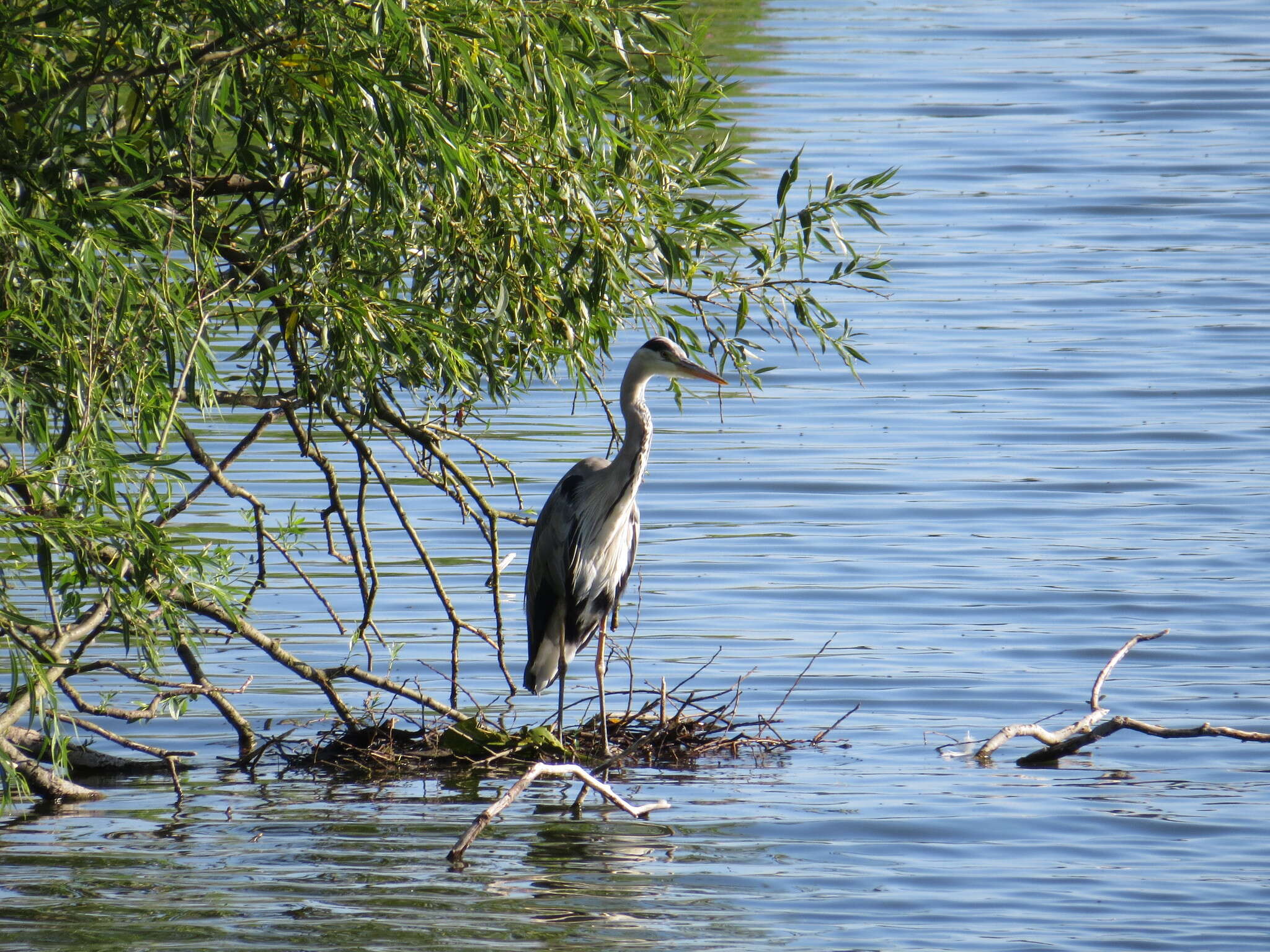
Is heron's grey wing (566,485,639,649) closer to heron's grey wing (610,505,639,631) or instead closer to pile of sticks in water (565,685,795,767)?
heron's grey wing (610,505,639,631)

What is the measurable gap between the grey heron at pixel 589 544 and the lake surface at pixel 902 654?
51 centimetres

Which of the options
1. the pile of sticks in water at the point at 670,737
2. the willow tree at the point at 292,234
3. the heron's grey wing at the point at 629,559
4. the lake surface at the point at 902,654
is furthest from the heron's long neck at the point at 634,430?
the lake surface at the point at 902,654

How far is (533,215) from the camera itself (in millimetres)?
6062

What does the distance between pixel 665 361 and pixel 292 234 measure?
1980mm

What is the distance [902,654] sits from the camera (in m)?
9.27

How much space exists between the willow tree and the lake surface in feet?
2.16

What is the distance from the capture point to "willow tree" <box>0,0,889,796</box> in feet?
17.0

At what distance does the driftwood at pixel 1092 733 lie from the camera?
6594 millimetres

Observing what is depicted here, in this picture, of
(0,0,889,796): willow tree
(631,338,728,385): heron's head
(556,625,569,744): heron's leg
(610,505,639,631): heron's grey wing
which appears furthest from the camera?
(610,505,639,631): heron's grey wing

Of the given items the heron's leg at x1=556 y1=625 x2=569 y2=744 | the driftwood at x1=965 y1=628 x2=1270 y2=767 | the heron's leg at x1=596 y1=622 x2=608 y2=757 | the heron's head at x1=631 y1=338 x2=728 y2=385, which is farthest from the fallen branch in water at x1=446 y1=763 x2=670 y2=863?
the heron's head at x1=631 y1=338 x2=728 y2=385

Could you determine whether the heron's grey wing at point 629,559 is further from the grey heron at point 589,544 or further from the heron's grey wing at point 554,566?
the heron's grey wing at point 554,566

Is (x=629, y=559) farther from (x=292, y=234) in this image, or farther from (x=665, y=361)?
(x=292, y=234)

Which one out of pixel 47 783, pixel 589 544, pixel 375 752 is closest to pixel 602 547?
pixel 589 544

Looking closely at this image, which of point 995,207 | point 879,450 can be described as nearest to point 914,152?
point 995,207
